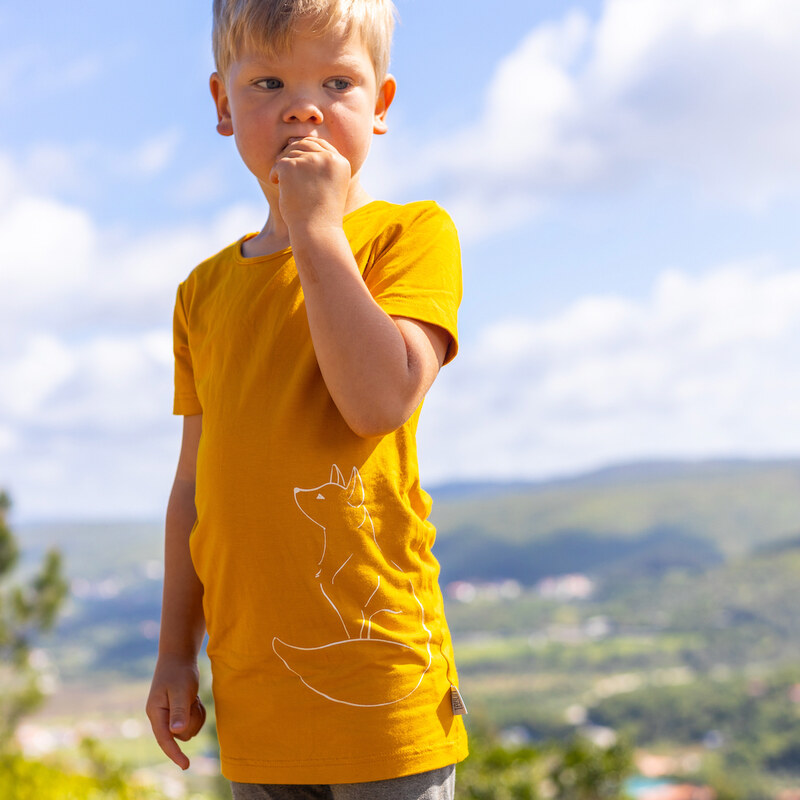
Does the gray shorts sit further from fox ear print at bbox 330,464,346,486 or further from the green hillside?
the green hillside

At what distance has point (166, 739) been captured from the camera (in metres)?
1.24

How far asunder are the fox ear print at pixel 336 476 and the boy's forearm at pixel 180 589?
0.34 m

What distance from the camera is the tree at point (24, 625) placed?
945 centimetres

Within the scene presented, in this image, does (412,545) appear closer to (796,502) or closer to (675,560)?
(675,560)

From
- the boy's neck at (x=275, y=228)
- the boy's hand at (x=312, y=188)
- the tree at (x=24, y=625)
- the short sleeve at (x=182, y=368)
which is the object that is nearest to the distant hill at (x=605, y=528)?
the tree at (x=24, y=625)

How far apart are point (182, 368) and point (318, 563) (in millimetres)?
456

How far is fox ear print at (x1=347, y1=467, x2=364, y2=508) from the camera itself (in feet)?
3.52

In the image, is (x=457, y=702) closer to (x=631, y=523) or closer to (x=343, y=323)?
(x=343, y=323)

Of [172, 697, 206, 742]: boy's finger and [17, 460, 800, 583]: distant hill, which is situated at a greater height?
[17, 460, 800, 583]: distant hill

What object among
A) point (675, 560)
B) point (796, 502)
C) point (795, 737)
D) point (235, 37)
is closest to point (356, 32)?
point (235, 37)

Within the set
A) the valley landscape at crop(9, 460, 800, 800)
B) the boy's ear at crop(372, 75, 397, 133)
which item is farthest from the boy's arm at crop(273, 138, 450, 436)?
the valley landscape at crop(9, 460, 800, 800)

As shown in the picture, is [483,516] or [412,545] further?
[483,516]

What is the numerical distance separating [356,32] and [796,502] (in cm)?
9663

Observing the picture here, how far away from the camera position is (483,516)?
9800 centimetres
